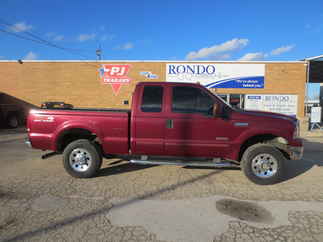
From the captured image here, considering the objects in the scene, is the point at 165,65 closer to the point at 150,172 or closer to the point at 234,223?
the point at 150,172

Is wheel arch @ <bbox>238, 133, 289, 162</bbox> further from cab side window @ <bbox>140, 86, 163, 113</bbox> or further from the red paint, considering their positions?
cab side window @ <bbox>140, 86, 163, 113</bbox>

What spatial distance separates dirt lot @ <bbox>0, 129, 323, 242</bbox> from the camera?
2498mm

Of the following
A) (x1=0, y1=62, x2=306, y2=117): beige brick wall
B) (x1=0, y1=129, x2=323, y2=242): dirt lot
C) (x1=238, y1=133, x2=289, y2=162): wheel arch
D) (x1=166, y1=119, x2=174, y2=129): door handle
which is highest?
(x1=0, y1=62, x2=306, y2=117): beige brick wall

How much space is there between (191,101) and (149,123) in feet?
3.39

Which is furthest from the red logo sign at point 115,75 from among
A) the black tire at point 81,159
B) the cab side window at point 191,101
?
the cab side window at point 191,101

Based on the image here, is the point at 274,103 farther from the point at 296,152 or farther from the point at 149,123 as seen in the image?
the point at 149,123

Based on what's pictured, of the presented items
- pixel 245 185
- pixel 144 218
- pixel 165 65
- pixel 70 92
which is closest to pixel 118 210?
pixel 144 218

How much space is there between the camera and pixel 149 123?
4.16 metres

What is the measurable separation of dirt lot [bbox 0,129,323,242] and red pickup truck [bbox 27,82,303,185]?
444 mm

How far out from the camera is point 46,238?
→ 2.36 meters

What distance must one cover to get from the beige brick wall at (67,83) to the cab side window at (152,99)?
400 inches

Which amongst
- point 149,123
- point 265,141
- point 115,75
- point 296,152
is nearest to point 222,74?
point 115,75

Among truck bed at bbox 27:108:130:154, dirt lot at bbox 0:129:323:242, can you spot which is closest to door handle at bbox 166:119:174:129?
truck bed at bbox 27:108:130:154

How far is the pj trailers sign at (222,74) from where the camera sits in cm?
1365
